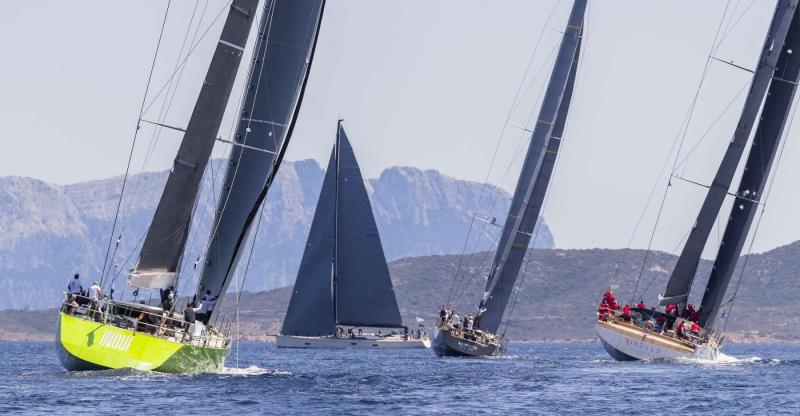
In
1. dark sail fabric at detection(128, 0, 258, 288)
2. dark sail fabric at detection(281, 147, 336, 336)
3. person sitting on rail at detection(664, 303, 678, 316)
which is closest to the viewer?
dark sail fabric at detection(128, 0, 258, 288)

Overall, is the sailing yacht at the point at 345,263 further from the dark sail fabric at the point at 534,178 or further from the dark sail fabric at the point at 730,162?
the dark sail fabric at the point at 730,162

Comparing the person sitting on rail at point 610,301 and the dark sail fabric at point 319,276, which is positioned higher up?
the person sitting on rail at point 610,301

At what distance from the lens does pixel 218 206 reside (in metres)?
52.3

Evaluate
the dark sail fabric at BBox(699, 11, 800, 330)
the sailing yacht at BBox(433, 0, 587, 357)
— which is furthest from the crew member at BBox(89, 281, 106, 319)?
the sailing yacht at BBox(433, 0, 587, 357)

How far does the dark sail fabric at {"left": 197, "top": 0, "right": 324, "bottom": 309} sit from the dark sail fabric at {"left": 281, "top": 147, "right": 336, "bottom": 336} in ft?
135

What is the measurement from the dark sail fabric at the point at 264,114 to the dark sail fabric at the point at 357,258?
40.6m

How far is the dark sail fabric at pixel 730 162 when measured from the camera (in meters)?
71.1

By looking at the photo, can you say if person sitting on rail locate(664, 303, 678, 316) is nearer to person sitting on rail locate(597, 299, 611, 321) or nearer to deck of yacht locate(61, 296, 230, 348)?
person sitting on rail locate(597, 299, 611, 321)

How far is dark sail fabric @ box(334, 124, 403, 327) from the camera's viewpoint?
305 feet

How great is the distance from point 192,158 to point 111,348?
677 centimetres

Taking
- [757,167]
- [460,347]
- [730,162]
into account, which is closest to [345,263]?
[460,347]

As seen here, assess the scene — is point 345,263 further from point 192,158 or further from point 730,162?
point 192,158

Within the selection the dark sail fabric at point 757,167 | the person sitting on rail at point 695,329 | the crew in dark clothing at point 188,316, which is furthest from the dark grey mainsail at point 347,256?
the crew in dark clothing at point 188,316

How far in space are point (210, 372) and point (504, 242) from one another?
3470 centimetres
